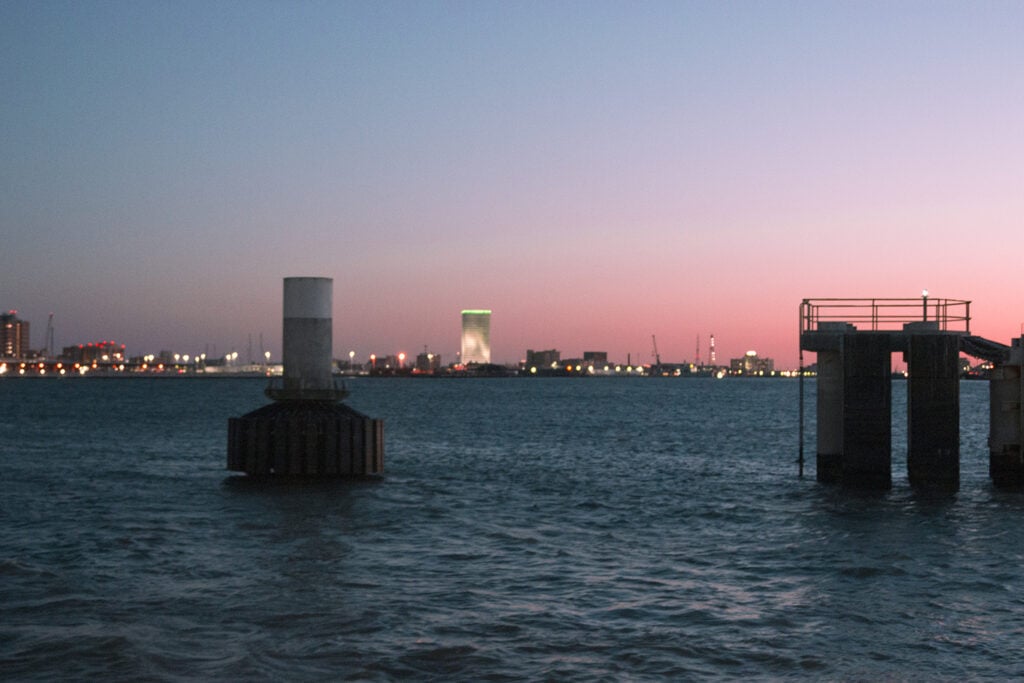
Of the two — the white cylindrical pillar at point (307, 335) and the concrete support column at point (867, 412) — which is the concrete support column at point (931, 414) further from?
the white cylindrical pillar at point (307, 335)

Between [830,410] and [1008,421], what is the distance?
5.43 metres

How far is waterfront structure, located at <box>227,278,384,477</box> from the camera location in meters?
33.8

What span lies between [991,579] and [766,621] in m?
6.40

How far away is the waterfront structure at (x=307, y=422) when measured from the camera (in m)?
33.8

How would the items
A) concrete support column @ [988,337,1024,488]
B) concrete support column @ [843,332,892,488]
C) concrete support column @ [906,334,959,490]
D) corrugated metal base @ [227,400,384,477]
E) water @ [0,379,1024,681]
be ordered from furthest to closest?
corrugated metal base @ [227,400,384,477] → concrete support column @ [988,337,1024,488] → concrete support column @ [906,334,959,490] → concrete support column @ [843,332,892,488] → water @ [0,379,1024,681]

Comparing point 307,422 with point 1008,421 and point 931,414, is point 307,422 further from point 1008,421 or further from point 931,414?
point 1008,421

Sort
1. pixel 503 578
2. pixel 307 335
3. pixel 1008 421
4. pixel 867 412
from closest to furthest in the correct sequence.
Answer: pixel 503 578 < pixel 867 412 < pixel 1008 421 < pixel 307 335

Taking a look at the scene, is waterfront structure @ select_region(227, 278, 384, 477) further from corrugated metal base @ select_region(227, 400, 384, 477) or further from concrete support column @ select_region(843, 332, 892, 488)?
concrete support column @ select_region(843, 332, 892, 488)

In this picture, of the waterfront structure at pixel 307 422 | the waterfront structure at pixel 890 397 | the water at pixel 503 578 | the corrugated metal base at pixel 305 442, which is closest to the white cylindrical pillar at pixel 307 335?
the waterfront structure at pixel 307 422

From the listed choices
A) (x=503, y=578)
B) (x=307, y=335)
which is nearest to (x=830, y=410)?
(x=503, y=578)

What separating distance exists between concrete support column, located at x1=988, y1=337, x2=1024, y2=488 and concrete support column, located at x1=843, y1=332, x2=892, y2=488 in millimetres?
3381

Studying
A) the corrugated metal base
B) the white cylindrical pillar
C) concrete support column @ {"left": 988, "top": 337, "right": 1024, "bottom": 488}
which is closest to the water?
the corrugated metal base

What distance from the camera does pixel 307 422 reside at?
1334 inches

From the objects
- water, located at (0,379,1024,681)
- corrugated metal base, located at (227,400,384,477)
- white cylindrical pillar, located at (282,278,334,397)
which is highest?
white cylindrical pillar, located at (282,278,334,397)
